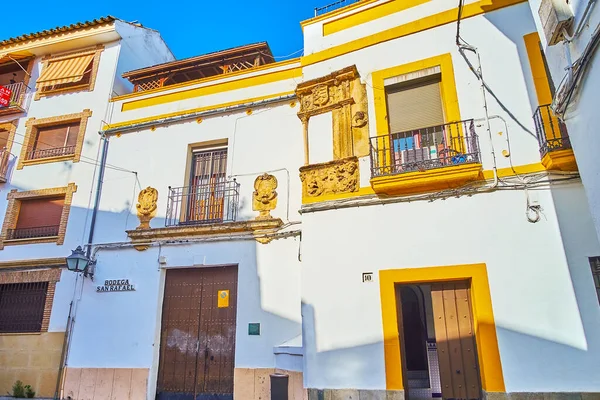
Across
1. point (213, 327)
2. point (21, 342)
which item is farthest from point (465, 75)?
point (21, 342)

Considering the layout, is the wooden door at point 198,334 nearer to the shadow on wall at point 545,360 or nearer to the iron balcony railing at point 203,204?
the iron balcony railing at point 203,204

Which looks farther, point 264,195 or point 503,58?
point 264,195

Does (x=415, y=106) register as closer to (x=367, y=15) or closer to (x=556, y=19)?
(x=367, y=15)

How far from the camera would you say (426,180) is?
584cm

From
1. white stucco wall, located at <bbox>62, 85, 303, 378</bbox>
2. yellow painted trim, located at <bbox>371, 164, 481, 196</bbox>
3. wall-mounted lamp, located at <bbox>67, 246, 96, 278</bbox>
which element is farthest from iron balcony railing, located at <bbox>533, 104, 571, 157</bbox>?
wall-mounted lamp, located at <bbox>67, 246, 96, 278</bbox>

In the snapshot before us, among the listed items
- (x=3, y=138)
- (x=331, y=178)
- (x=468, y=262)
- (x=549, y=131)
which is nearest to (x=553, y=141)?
(x=549, y=131)

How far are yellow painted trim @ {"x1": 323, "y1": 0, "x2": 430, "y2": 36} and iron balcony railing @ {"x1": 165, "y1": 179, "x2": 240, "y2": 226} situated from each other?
3683 millimetres

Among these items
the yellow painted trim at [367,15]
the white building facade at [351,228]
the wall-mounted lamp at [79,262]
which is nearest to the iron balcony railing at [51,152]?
the white building facade at [351,228]

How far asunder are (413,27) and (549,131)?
114 inches

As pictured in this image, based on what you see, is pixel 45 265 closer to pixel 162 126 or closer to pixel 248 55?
pixel 162 126

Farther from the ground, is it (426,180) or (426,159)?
(426,159)

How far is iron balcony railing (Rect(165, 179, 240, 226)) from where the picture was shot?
8.32 m

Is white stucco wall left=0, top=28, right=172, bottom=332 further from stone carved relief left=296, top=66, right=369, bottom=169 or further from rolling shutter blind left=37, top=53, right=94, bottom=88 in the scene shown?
stone carved relief left=296, top=66, right=369, bottom=169

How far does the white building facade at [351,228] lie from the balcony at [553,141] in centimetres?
2
